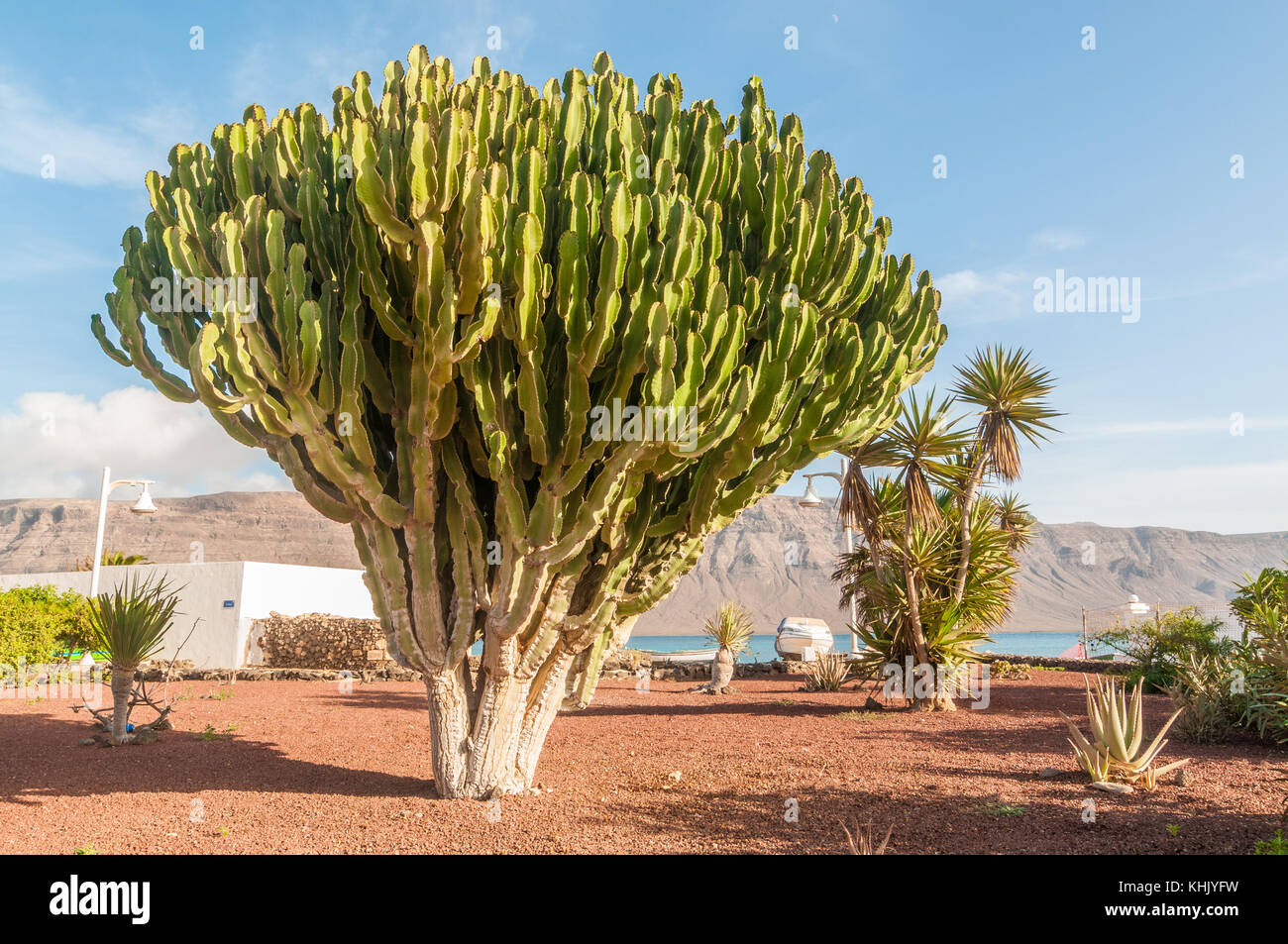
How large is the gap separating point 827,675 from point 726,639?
2.00 meters

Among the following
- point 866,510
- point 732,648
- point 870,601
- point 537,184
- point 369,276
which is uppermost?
point 537,184

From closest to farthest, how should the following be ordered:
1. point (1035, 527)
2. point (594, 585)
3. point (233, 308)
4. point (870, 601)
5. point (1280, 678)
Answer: point (233, 308) → point (594, 585) → point (1280, 678) → point (870, 601) → point (1035, 527)

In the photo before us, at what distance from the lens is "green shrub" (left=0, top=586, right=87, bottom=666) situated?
1229 cm

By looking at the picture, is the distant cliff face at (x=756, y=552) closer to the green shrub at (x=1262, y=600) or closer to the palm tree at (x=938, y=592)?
the green shrub at (x=1262, y=600)

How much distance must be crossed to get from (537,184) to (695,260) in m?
1.00

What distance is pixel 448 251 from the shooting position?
15.1 ft

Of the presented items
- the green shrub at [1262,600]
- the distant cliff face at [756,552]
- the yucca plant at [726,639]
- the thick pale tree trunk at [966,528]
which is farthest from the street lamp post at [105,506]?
the distant cliff face at [756,552]

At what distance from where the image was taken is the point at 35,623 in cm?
1280

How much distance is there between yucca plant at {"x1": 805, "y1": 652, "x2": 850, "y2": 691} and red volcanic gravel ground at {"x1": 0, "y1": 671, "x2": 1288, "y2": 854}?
312 cm

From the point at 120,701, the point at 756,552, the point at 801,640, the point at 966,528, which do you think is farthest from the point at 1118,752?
the point at 756,552

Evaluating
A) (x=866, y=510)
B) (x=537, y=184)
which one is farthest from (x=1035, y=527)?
(x=537, y=184)

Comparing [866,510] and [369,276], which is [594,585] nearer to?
[369,276]

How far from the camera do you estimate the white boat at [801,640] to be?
19019 millimetres

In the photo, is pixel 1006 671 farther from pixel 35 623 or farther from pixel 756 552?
pixel 756 552
